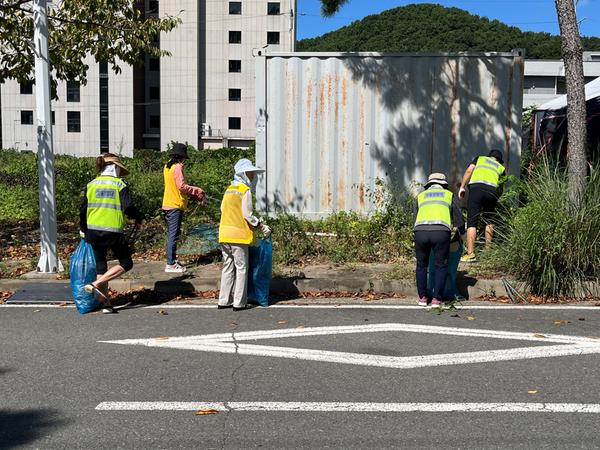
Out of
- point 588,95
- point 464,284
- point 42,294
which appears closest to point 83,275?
point 42,294

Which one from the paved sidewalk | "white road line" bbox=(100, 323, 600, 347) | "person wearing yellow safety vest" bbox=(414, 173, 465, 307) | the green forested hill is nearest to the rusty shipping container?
the paved sidewalk

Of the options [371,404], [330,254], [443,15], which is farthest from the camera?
[443,15]

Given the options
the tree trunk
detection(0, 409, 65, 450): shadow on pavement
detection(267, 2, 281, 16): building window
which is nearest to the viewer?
detection(0, 409, 65, 450): shadow on pavement

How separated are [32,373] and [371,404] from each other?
2643mm

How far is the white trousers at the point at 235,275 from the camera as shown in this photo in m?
7.33

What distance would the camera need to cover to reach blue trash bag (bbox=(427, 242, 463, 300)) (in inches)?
305

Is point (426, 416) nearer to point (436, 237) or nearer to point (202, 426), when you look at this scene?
point (202, 426)

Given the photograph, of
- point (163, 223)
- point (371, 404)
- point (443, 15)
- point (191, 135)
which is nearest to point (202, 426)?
point (371, 404)

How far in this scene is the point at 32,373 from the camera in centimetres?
517

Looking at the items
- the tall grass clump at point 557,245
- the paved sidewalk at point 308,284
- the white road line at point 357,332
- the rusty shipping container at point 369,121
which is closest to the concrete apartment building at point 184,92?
the rusty shipping container at point 369,121

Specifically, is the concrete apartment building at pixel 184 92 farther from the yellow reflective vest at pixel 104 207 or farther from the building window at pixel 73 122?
the yellow reflective vest at pixel 104 207

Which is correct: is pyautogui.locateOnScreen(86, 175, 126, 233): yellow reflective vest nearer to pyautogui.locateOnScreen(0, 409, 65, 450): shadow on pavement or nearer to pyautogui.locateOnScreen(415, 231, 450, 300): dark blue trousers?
pyautogui.locateOnScreen(0, 409, 65, 450): shadow on pavement

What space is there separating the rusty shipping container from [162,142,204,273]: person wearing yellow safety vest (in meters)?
2.32

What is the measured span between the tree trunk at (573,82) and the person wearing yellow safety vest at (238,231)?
14.7ft
